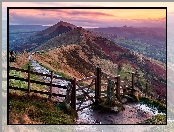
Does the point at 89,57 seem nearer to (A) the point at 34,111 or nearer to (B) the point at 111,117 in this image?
(B) the point at 111,117

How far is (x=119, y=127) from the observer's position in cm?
1150

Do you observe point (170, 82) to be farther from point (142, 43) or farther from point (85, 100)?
point (142, 43)

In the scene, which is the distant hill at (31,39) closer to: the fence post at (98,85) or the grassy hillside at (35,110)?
the grassy hillside at (35,110)

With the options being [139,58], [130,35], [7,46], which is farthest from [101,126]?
[139,58]

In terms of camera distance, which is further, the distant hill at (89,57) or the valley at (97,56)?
the distant hill at (89,57)

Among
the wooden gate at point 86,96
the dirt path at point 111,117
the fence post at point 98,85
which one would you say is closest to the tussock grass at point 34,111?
the dirt path at point 111,117

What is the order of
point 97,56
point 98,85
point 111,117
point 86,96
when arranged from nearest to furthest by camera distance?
point 111,117, point 98,85, point 86,96, point 97,56

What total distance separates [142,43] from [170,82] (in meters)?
6.67

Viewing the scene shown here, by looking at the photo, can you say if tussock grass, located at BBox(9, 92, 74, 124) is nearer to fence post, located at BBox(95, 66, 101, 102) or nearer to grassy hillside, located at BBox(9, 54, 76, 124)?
grassy hillside, located at BBox(9, 54, 76, 124)

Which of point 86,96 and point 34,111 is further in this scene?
point 86,96

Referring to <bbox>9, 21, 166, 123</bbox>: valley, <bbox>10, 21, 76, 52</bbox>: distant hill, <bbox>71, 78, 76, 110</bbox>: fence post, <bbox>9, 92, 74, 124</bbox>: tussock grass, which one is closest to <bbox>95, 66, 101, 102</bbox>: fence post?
<bbox>71, 78, 76, 110</bbox>: fence post

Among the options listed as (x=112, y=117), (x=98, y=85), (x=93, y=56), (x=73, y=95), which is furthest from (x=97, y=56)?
(x=73, y=95)

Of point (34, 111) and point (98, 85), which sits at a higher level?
point (98, 85)

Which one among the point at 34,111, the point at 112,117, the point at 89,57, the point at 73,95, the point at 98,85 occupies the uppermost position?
the point at 89,57
